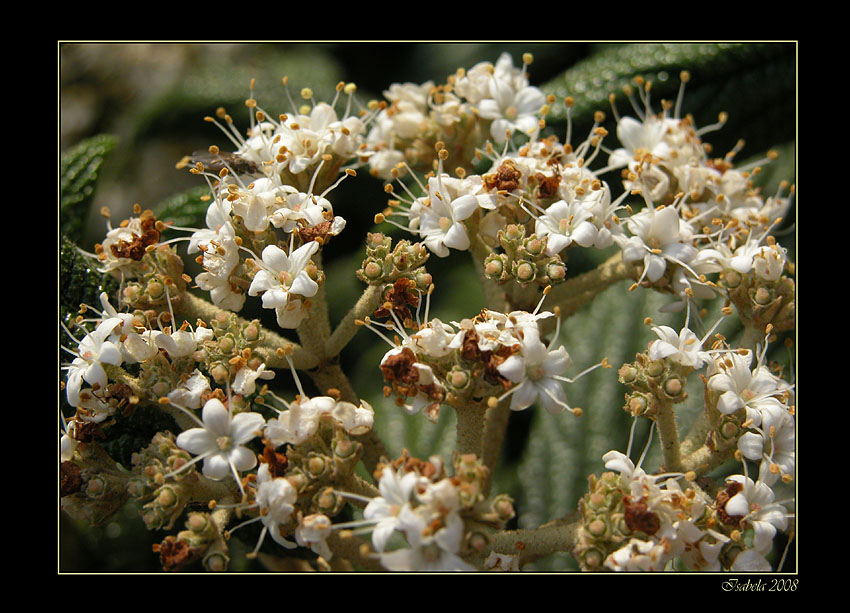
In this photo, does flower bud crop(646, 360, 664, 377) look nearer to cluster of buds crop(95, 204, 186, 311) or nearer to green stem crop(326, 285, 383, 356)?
green stem crop(326, 285, 383, 356)

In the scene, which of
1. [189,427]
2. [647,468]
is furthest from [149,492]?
[647,468]

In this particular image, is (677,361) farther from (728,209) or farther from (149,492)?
(149,492)

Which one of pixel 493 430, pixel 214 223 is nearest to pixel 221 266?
pixel 214 223

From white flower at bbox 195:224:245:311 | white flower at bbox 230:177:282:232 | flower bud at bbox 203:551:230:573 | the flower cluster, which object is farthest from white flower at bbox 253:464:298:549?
white flower at bbox 230:177:282:232

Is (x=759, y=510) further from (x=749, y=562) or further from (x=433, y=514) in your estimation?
(x=433, y=514)

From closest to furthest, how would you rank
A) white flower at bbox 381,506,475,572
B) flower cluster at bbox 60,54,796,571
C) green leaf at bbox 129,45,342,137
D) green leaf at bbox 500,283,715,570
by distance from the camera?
white flower at bbox 381,506,475,572 → flower cluster at bbox 60,54,796,571 → green leaf at bbox 500,283,715,570 → green leaf at bbox 129,45,342,137
